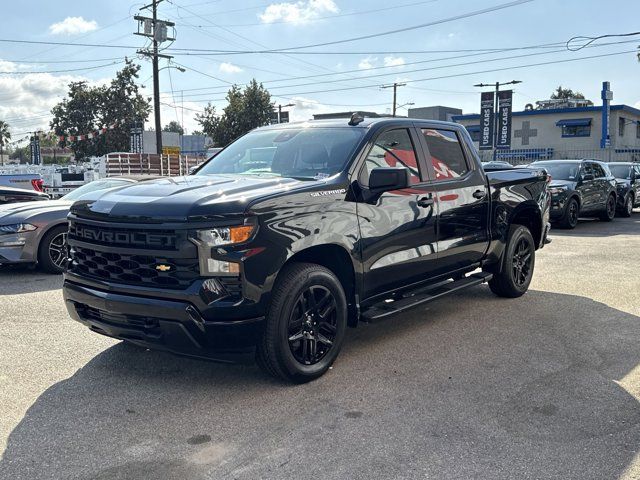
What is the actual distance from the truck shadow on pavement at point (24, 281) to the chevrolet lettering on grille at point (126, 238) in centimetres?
376

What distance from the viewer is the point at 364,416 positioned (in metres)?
3.84

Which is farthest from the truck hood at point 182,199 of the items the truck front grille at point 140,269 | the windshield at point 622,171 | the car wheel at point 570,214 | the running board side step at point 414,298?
the windshield at point 622,171

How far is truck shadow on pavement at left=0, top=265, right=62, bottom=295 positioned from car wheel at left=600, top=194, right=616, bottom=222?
14172 millimetres

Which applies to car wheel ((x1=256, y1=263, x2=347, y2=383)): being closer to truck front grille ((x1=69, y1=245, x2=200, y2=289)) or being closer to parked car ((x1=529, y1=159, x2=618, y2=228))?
truck front grille ((x1=69, y1=245, x2=200, y2=289))

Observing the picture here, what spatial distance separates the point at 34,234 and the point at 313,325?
566 cm

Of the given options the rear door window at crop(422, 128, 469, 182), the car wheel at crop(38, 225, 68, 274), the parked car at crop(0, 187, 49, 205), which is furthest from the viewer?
the parked car at crop(0, 187, 49, 205)

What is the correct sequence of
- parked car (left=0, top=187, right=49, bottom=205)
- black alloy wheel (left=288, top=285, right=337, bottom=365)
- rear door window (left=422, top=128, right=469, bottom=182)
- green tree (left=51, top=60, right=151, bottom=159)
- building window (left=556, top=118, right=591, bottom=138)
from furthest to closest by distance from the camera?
green tree (left=51, top=60, right=151, bottom=159), building window (left=556, top=118, right=591, bottom=138), parked car (left=0, top=187, right=49, bottom=205), rear door window (left=422, top=128, right=469, bottom=182), black alloy wheel (left=288, top=285, right=337, bottom=365)

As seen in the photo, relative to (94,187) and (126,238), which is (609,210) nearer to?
(94,187)

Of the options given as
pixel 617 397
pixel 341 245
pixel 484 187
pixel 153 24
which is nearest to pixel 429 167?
pixel 484 187

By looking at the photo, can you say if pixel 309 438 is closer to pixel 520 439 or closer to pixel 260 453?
pixel 260 453

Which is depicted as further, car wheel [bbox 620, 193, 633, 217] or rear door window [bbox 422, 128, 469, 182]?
car wheel [bbox 620, 193, 633, 217]

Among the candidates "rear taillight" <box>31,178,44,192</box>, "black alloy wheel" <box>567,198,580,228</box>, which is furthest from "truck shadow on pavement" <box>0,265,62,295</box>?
"black alloy wheel" <box>567,198,580,228</box>

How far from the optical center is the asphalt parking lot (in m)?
3.25

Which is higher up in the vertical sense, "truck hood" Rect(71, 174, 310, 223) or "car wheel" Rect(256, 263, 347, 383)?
"truck hood" Rect(71, 174, 310, 223)
